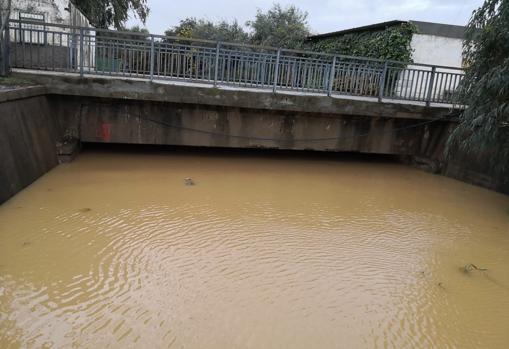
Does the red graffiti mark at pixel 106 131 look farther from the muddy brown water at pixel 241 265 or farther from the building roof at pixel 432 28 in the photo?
the building roof at pixel 432 28

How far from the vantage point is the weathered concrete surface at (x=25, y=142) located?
568 centimetres

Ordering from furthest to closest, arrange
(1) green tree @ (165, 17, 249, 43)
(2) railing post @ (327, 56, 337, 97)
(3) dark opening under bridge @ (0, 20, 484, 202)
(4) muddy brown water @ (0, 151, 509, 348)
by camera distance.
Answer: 1. (1) green tree @ (165, 17, 249, 43)
2. (2) railing post @ (327, 56, 337, 97)
3. (3) dark opening under bridge @ (0, 20, 484, 202)
4. (4) muddy brown water @ (0, 151, 509, 348)

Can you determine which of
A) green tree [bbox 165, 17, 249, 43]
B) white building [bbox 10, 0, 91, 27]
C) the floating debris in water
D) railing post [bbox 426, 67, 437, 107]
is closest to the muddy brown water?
the floating debris in water

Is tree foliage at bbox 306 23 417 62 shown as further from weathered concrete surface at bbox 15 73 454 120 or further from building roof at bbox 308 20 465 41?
weathered concrete surface at bbox 15 73 454 120

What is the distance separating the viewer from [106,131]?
343 inches

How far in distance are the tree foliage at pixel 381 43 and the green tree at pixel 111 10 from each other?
33.0 ft

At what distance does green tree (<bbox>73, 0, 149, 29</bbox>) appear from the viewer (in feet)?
55.8

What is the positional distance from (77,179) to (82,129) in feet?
6.17

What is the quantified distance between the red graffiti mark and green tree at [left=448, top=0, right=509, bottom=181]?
22.2 feet

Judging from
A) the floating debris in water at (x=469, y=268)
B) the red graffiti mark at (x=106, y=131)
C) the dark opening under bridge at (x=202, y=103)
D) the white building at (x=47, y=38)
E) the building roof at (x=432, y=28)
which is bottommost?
the floating debris in water at (x=469, y=268)

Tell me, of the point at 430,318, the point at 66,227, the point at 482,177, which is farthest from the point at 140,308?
the point at 482,177

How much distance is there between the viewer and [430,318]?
3742mm

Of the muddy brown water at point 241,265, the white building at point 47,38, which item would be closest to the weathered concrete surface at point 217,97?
the white building at point 47,38

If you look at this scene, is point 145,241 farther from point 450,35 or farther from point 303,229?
point 450,35
